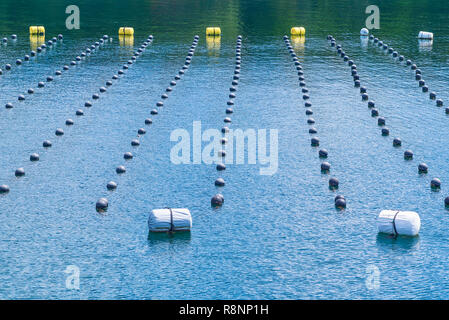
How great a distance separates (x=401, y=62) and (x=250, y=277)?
28614 millimetres

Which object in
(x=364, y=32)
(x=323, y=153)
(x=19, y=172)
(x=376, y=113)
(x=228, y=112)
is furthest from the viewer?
(x=364, y=32)

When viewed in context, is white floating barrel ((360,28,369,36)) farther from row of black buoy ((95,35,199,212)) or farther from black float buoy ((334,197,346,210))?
black float buoy ((334,197,346,210))

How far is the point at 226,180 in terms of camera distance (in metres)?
26.0

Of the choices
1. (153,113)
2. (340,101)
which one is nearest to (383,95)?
(340,101)

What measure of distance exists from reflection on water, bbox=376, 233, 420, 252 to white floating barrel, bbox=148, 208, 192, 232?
5.18m

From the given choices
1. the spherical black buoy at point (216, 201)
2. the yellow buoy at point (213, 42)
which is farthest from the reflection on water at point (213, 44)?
the spherical black buoy at point (216, 201)

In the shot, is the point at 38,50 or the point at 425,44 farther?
the point at 425,44

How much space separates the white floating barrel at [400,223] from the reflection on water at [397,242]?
135 mm

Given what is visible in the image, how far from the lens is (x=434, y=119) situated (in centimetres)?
3338

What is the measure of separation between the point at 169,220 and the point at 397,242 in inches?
240

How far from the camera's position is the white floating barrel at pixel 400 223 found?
2117cm

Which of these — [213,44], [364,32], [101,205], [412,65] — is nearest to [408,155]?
[101,205]

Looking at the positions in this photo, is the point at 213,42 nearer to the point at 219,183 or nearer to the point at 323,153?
the point at 323,153

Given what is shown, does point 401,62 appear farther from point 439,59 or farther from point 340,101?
point 340,101
